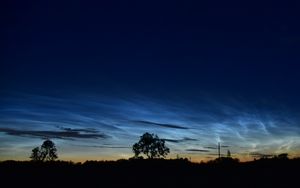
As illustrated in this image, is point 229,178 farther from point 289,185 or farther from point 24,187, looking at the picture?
point 24,187

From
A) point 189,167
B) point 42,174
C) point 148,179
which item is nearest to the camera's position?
point 148,179

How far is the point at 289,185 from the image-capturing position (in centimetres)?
4247

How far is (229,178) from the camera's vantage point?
48.2m

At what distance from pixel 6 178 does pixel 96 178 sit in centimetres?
1164

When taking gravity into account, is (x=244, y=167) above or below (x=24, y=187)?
above

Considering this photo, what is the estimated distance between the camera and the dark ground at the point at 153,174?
46.3m

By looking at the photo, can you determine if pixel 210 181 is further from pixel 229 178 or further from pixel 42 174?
pixel 42 174

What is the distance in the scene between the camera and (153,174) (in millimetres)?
53250

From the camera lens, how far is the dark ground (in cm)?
4628

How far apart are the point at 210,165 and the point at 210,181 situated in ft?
41.2

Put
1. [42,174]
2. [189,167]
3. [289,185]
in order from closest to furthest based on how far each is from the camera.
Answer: [289,185]
[42,174]
[189,167]

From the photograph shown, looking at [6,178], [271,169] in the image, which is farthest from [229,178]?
[6,178]

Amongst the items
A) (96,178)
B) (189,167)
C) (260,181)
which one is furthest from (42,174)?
(260,181)

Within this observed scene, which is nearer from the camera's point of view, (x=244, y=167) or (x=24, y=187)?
(x=24, y=187)
